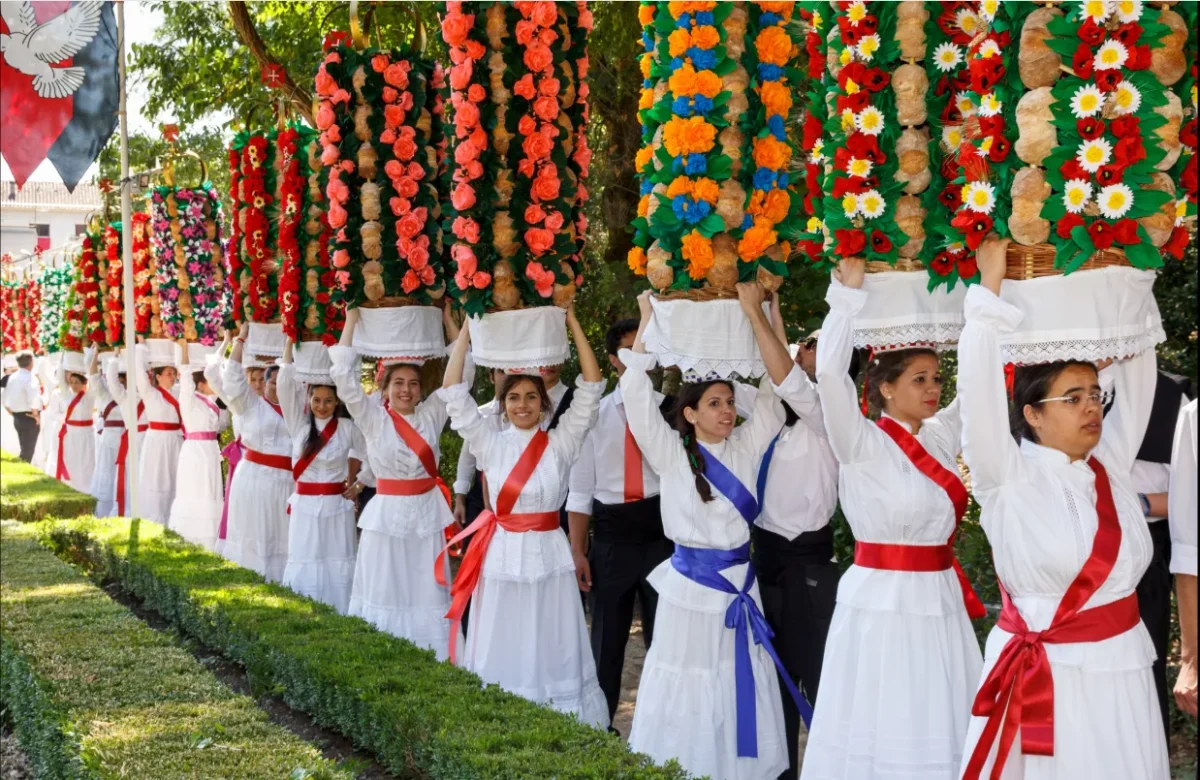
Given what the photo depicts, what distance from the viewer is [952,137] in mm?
4352

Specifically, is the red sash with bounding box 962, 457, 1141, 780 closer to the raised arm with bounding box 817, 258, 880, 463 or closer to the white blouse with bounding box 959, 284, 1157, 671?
the white blouse with bounding box 959, 284, 1157, 671

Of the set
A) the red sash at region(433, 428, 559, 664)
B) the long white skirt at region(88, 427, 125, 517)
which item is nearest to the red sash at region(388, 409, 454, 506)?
the red sash at region(433, 428, 559, 664)

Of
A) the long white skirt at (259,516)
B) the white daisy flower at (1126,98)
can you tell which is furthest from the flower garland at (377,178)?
the white daisy flower at (1126,98)

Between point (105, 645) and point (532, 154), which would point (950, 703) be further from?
point (105, 645)

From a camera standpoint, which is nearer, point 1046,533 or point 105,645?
point 1046,533

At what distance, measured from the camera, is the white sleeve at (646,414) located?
5.54 metres

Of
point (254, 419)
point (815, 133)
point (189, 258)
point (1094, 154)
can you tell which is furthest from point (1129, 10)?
point (189, 258)

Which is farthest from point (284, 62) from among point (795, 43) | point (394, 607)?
point (795, 43)

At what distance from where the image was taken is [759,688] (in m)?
5.59

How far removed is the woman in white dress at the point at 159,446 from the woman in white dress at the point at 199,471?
3.42 feet

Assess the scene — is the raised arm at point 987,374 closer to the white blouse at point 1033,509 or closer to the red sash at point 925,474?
the white blouse at point 1033,509

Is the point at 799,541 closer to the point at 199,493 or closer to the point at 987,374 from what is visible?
the point at 987,374

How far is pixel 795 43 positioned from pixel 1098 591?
2.53m

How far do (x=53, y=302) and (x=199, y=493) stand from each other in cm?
889
